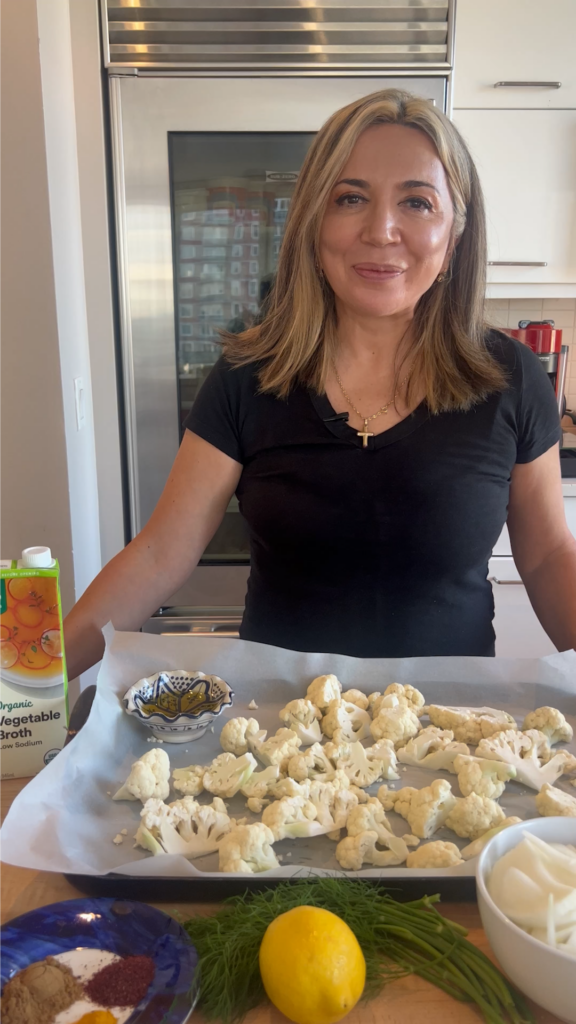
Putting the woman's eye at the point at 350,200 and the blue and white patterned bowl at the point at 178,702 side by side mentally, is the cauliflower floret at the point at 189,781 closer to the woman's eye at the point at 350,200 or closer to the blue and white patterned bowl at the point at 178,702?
the blue and white patterned bowl at the point at 178,702

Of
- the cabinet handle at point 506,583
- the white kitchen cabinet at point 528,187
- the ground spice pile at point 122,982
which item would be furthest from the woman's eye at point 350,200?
the cabinet handle at point 506,583

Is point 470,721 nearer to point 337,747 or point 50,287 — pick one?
point 337,747

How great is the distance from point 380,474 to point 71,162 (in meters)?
1.21

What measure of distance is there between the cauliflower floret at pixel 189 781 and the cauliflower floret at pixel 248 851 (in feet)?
0.33

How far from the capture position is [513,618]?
2125 mm

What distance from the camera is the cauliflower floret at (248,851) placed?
62 cm

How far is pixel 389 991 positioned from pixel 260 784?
251mm

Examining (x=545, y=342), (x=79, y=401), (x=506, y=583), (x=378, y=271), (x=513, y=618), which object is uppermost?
(x=378, y=271)

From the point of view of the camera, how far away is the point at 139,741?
84 centimetres

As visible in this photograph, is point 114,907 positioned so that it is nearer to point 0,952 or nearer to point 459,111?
point 0,952

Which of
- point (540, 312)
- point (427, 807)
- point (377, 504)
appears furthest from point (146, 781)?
point (540, 312)

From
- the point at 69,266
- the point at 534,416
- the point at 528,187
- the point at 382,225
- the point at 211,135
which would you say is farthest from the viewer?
the point at 528,187

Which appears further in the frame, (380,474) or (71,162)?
(71,162)

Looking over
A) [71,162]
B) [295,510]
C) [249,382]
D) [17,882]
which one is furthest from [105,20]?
[17,882]
